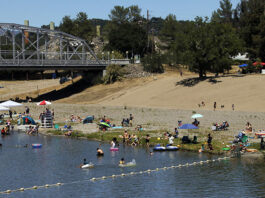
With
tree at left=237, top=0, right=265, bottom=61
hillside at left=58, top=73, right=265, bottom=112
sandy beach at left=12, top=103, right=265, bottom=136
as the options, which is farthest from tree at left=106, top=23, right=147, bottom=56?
sandy beach at left=12, top=103, right=265, bottom=136

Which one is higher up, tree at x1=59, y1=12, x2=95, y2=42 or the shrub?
tree at x1=59, y1=12, x2=95, y2=42

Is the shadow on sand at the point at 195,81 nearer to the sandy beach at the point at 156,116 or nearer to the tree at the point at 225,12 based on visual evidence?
the sandy beach at the point at 156,116

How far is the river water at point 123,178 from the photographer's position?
35875 millimetres

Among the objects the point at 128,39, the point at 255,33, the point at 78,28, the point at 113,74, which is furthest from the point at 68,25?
the point at 255,33

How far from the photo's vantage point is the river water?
1412 inches

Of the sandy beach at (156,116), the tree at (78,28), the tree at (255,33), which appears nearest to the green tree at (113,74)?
the sandy beach at (156,116)

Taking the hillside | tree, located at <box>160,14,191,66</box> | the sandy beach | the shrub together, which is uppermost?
tree, located at <box>160,14,191,66</box>

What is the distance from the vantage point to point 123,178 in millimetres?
39875

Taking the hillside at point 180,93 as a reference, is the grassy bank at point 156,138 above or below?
below

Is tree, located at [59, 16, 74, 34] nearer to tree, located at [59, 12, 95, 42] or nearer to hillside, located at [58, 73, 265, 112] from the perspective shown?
tree, located at [59, 12, 95, 42]

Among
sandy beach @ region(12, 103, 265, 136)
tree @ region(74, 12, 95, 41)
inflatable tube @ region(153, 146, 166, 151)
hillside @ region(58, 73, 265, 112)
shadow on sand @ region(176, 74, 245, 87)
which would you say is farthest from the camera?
tree @ region(74, 12, 95, 41)

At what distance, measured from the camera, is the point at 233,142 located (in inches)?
1892

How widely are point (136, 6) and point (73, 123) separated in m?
82.8

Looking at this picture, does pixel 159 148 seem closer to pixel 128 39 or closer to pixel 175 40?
pixel 175 40
